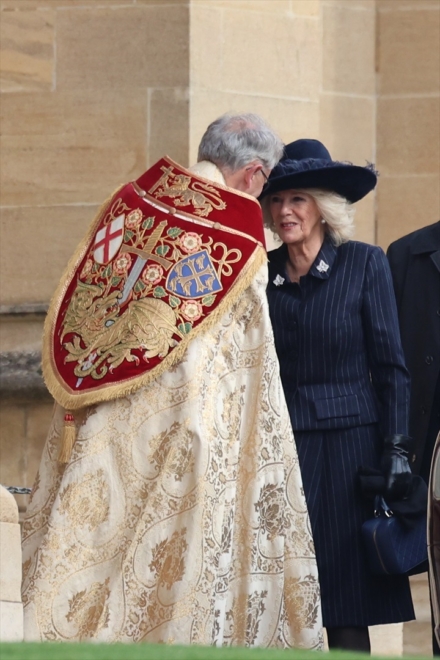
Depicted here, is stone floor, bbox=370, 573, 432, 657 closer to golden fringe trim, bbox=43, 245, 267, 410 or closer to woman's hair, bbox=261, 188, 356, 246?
woman's hair, bbox=261, 188, 356, 246

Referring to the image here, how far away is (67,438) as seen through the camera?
15.5ft

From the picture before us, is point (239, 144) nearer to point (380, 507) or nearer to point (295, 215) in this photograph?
point (295, 215)

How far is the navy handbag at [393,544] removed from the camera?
500cm

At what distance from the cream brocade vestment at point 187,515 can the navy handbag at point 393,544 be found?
0.70 ft

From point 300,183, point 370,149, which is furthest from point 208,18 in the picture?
point 300,183

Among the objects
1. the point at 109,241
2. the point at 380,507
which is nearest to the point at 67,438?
the point at 109,241

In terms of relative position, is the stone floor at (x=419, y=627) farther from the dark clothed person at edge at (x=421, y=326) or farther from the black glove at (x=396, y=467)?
the black glove at (x=396, y=467)

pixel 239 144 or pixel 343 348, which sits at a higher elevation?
pixel 239 144

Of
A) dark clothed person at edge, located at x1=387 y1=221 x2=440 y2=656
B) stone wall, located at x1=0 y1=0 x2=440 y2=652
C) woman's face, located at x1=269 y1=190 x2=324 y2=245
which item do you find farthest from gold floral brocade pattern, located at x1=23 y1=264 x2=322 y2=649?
stone wall, located at x1=0 y1=0 x2=440 y2=652

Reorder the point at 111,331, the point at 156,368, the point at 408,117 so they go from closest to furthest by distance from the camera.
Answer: the point at 156,368, the point at 111,331, the point at 408,117

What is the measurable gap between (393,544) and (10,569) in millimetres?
1462

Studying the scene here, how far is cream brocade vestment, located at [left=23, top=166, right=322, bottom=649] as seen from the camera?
15.0ft

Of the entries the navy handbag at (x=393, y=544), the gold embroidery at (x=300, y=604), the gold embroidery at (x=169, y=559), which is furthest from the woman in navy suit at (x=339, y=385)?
the gold embroidery at (x=169, y=559)

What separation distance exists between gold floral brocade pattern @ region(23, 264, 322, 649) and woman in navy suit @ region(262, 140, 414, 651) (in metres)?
0.23
